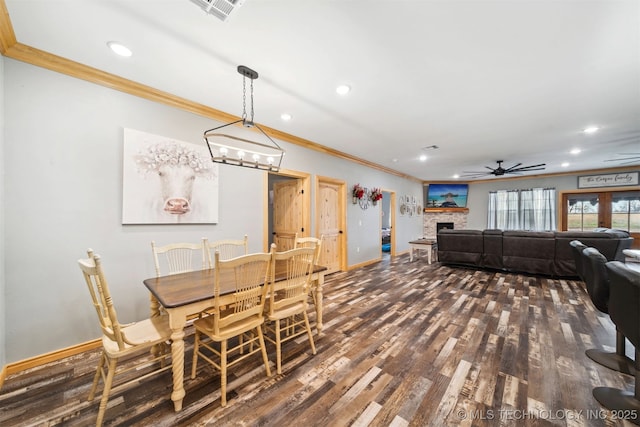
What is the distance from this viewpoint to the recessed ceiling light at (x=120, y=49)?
1.98 meters

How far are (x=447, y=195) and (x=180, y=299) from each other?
33.5 feet

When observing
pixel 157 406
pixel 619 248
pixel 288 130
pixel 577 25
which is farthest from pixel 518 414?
pixel 619 248

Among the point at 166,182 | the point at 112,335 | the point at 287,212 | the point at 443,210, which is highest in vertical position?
the point at 166,182

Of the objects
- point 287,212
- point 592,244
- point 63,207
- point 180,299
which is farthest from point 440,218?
point 63,207

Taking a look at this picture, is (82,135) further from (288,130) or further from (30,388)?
(288,130)

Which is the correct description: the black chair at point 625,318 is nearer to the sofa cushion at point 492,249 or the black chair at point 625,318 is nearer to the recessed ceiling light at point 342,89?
the recessed ceiling light at point 342,89

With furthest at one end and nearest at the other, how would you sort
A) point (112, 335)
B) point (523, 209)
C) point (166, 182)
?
point (523, 209) < point (166, 182) < point (112, 335)

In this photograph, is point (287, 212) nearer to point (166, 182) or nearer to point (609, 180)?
point (166, 182)

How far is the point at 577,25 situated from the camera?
1773mm

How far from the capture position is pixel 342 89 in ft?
8.69

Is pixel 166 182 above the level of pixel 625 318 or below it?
above

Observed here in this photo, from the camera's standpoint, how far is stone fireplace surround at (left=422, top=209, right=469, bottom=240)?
9739 mm

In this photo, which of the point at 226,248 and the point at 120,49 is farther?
the point at 226,248

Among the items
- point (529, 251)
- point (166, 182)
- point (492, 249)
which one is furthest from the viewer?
point (492, 249)
